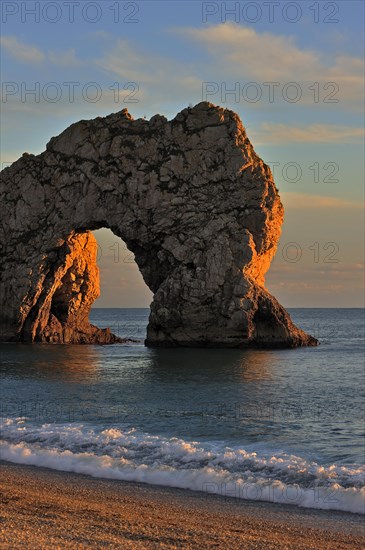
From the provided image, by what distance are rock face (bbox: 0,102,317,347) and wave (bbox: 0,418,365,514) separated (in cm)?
4062

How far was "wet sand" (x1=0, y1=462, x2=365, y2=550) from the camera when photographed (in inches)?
→ 384

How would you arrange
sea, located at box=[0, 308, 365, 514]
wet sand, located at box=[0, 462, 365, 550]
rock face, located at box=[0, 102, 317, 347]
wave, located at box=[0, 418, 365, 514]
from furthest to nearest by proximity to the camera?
1. rock face, located at box=[0, 102, 317, 347]
2. sea, located at box=[0, 308, 365, 514]
3. wave, located at box=[0, 418, 365, 514]
4. wet sand, located at box=[0, 462, 365, 550]

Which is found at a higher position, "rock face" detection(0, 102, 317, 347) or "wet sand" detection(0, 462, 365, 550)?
"rock face" detection(0, 102, 317, 347)

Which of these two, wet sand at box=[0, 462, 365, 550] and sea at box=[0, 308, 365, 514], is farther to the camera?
sea at box=[0, 308, 365, 514]

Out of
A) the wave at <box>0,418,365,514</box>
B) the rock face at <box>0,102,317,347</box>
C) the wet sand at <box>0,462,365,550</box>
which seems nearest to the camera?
the wet sand at <box>0,462,365,550</box>

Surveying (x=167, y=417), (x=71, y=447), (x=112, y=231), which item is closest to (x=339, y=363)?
(x=112, y=231)

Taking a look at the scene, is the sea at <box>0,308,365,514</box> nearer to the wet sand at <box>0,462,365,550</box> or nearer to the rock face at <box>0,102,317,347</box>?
the wet sand at <box>0,462,365,550</box>

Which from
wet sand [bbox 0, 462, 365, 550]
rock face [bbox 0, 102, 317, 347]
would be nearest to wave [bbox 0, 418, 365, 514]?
wet sand [bbox 0, 462, 365, 550]

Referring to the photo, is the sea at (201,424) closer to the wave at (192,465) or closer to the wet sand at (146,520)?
the wave at (192,465)

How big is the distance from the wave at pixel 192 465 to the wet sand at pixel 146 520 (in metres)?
0.66

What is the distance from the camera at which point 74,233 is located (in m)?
68.3

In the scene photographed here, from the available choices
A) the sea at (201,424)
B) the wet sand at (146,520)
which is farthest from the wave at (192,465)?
the wet sand at (146,520)

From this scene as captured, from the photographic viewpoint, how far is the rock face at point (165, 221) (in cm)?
6200

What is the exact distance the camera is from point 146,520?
11.5 m
